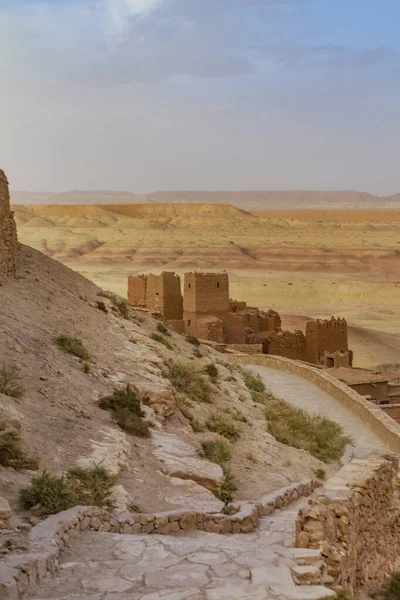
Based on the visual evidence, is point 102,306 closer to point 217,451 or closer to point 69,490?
point 217,451

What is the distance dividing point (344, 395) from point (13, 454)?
11.7m

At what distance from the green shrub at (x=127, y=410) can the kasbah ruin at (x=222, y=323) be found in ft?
48.6

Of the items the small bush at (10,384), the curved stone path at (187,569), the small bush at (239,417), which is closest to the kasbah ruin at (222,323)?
the small bush at (239,417)

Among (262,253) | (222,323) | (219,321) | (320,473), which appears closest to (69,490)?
(320,473)

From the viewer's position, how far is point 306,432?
1388 centimetres

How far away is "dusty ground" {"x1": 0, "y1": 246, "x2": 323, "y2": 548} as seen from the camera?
8234 mm

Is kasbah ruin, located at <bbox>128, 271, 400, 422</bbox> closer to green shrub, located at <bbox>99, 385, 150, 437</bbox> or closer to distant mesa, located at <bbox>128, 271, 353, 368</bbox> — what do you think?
distant mesa, located at <bbox>128, 271, 353, 368</bbox>

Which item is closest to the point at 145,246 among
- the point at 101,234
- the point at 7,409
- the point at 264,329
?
the point at 101,234

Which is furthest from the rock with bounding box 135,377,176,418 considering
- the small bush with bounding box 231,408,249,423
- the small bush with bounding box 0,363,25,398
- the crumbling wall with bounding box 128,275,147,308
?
the crumbling wall with bounding box 128,275,147,308

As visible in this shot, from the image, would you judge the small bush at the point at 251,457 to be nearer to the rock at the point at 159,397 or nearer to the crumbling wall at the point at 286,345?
the rock at the point at 159,397

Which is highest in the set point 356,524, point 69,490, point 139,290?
point 139,290

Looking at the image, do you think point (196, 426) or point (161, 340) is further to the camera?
point (161, 340)

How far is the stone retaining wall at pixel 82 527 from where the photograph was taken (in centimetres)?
471

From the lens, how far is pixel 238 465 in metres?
10.5
